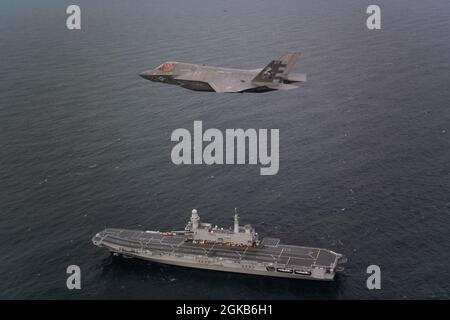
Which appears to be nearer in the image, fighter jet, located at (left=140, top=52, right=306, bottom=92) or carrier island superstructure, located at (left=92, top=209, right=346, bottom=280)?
fighter jet, located at (left=140, top=52, right=306, bottom=92)

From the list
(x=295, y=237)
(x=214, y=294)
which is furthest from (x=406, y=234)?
(x=214, y=294)

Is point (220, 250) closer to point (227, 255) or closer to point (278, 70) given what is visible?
point (227, 255)

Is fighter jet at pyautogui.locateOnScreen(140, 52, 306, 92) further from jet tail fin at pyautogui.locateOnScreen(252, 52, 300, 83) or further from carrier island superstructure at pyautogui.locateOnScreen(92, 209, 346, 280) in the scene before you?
carrier island superstructure at pyautogui.locateOnScreen(92, 209, 346, 280)

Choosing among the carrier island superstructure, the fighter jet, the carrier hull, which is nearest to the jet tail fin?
the fighter jet

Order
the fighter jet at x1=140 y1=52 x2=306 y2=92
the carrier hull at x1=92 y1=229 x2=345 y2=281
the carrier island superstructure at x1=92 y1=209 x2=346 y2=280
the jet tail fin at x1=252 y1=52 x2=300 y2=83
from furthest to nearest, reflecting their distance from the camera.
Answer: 1. the carrier island superstructure at x1=92 y1=209 x2=346 y2=280
2. the carrier hull at x1=92 y1=229 x2=345 y2=281
3. the fighter jet at x1=140 y1=52 x2=306 y2=92
4. the jet tail fin at x1=252 y1=52 x2=300 y2=83

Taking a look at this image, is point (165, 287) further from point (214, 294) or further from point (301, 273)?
point (301, 273)

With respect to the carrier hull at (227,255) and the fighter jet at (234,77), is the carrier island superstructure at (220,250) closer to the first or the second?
the carrier hull at (227,255)

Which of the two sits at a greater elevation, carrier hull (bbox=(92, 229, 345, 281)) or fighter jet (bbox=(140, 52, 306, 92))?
fighter jet (bbox=(140, 52, 306, 92))

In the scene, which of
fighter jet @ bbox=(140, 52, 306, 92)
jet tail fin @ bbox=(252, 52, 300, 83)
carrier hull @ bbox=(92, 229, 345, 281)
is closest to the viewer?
jet tail fin @ bbox=(252, 52, 300, 83)
